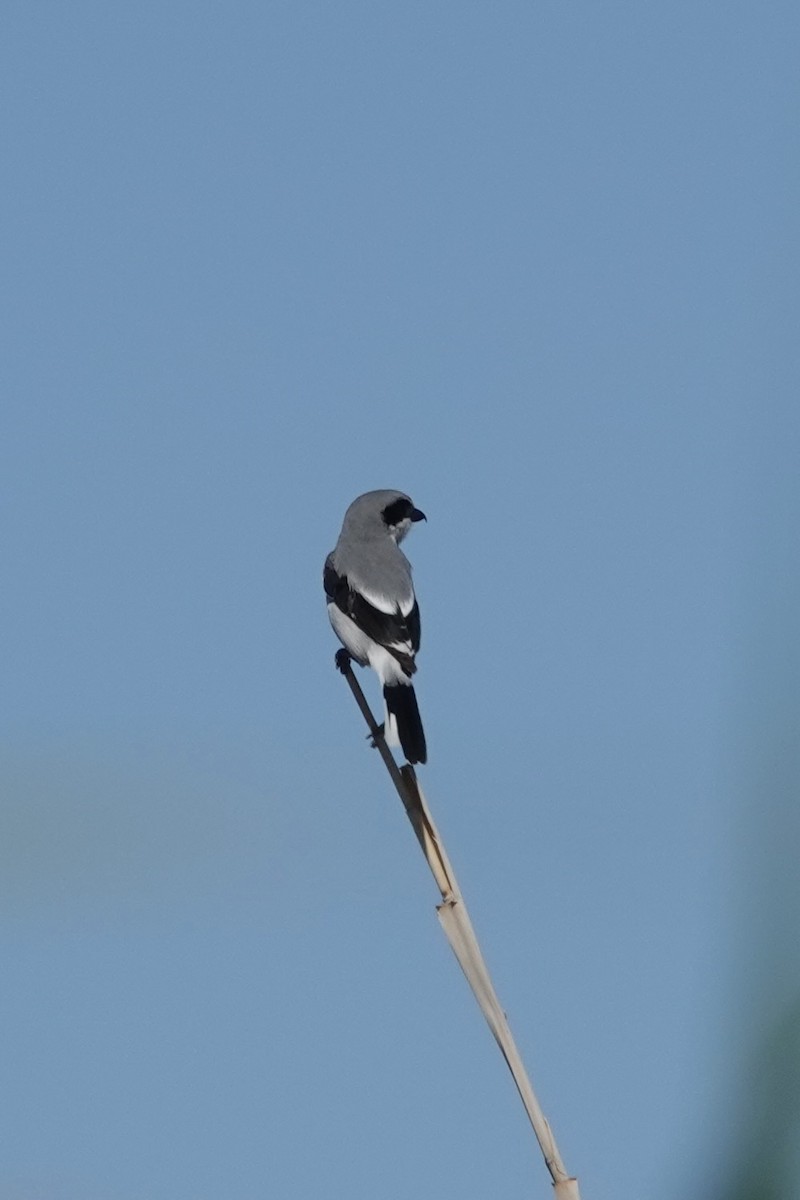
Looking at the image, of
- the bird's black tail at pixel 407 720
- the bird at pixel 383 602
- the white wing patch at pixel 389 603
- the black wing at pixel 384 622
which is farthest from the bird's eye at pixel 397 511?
the bird's black tail at pixel 407 720

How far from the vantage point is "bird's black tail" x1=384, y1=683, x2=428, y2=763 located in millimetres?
3441

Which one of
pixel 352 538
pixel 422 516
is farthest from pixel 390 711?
pixel 422 516

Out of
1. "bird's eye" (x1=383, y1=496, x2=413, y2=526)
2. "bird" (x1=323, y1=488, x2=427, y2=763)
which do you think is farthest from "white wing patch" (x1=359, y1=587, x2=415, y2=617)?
"bird's eye" (x1=383, y1=496, x2=413, y2=526)

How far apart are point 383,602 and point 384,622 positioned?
12 cm

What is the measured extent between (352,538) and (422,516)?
0.44 metres

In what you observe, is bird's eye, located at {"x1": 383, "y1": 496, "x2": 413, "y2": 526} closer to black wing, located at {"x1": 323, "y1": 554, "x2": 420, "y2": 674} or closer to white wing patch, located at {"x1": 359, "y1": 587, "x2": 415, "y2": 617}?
black wing, located at {"x1": 323, "y1": 554, "x2": 420, "y2": 674}

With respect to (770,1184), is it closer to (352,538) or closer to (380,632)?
(380,632)

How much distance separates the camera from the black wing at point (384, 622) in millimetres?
4003

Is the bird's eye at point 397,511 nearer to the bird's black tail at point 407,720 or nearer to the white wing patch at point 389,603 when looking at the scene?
the white wing patch at point 389,603

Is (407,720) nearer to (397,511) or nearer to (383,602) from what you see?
(383,602)

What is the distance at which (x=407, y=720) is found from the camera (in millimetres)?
3527

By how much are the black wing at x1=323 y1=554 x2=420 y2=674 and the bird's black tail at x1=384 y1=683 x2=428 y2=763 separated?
0.73ft

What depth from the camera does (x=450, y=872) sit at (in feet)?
5.25

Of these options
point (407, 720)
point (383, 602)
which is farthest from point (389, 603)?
point (407, 720)
